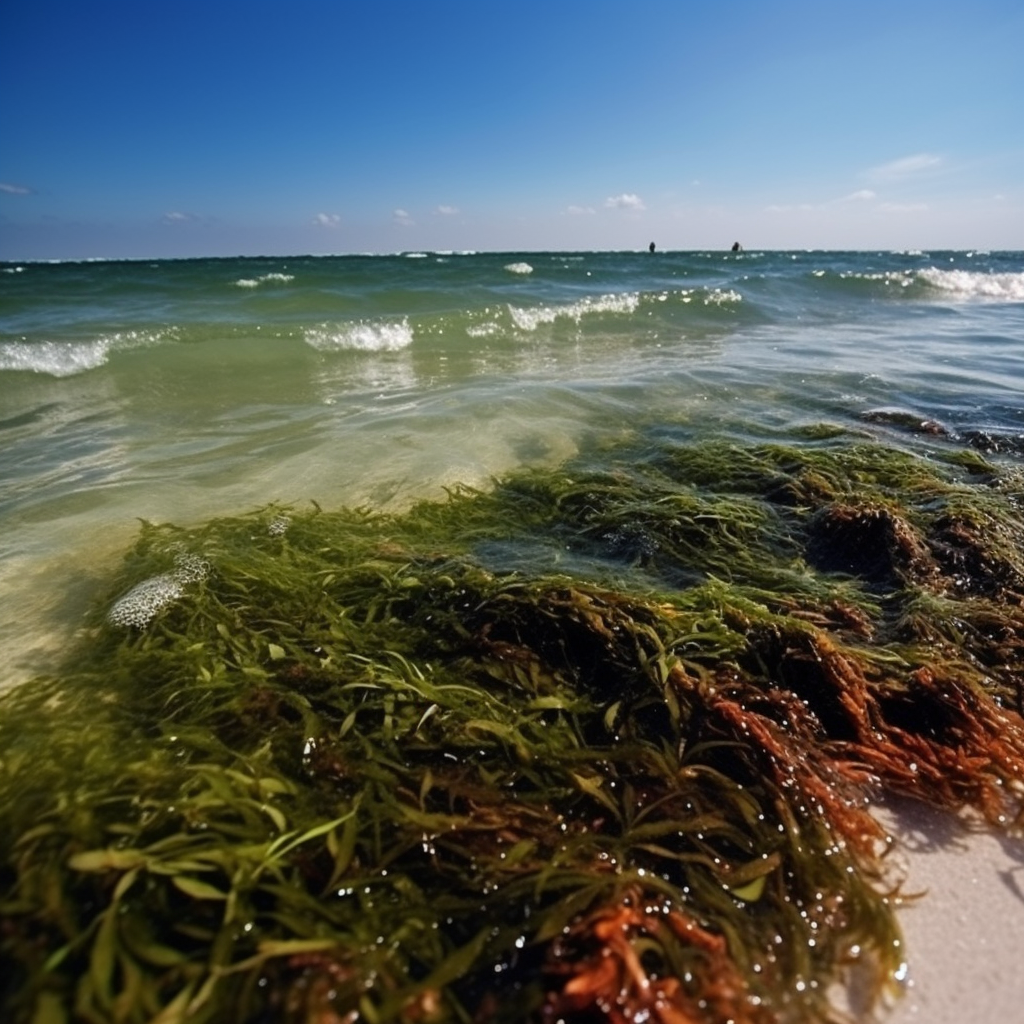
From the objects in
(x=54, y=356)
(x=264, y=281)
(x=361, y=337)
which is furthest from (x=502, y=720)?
(x=264, y=281)

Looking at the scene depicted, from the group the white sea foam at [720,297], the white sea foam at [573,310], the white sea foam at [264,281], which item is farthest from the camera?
the white sea foam at [264,281]

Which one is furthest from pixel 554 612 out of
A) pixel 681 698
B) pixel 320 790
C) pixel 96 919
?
pixel 96 919

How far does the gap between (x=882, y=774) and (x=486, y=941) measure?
116 cm

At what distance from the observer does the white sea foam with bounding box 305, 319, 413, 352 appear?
9.85 m

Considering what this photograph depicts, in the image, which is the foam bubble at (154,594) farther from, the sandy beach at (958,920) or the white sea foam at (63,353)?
the white sea foam at (63,353)

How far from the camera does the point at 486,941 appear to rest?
1.22m

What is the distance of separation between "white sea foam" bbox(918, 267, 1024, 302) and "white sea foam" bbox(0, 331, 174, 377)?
906 inches

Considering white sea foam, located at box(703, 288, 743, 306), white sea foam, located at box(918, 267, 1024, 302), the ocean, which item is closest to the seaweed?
the ocean

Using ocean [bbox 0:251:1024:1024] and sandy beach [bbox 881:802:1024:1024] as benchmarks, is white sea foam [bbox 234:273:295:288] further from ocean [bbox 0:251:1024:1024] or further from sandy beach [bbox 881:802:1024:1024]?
sandy beach [bbox 881:802:1024:1024]

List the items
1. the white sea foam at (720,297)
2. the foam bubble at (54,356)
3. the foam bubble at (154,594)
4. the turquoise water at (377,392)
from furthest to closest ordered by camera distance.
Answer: the white sea foam at (720,297) → the foam bubble at (54,356) → the turquoise water at (377,392) → the foam bubble at (154,594)

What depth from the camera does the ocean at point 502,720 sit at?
118cm

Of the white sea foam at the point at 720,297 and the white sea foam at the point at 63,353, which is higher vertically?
the white sea foam at the point at 63,353

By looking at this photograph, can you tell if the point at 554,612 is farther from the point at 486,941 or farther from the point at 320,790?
the point at 486,941

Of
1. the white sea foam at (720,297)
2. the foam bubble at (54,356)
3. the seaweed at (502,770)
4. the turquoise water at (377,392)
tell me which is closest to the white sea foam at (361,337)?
the turquoise water at (377,392)
